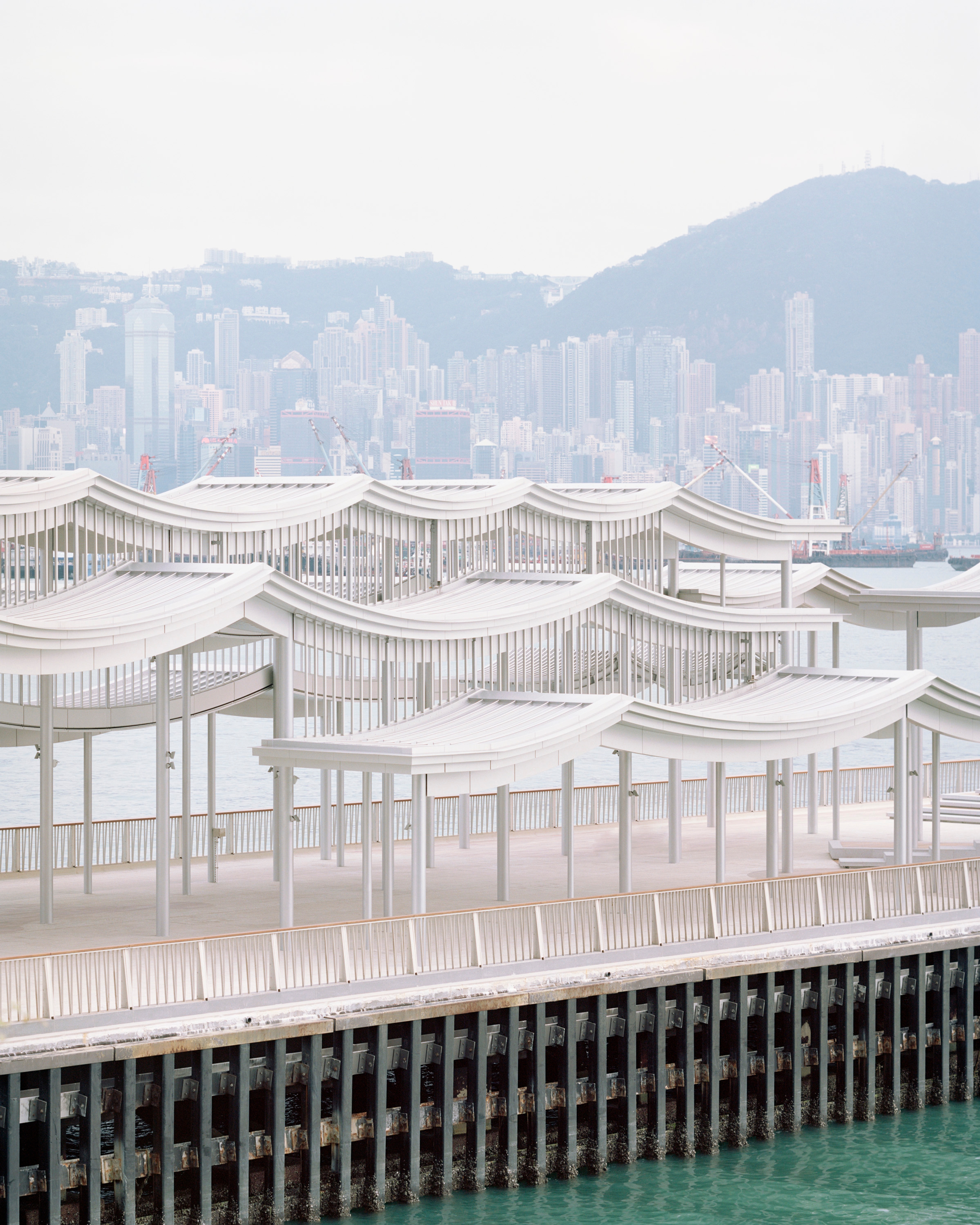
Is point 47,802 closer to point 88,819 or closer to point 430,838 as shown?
point 88,819

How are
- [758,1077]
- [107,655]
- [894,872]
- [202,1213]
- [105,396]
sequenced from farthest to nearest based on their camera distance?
[105,396], [894,872], [758,1077], [107,655], [202,1213]

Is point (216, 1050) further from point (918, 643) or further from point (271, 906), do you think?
point (918, 643)

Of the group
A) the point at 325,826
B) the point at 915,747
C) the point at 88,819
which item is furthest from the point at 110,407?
the point at 88,819

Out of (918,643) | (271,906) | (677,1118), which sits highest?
(918,643)

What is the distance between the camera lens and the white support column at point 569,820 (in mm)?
29094

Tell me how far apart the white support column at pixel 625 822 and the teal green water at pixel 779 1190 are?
435 centimetres

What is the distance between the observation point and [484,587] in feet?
109

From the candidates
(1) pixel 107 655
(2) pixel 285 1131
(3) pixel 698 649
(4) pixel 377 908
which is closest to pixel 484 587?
(3) pixel 698 649

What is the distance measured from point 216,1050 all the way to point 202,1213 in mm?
1798

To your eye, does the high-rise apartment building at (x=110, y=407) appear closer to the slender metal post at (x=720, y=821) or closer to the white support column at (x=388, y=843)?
the slender metal post at (x=720, y=821)

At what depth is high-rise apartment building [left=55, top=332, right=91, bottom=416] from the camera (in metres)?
196

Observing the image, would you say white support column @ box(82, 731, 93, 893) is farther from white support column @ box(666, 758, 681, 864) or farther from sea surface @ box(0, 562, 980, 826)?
sea surface @ box(0, 562, 980, 826)

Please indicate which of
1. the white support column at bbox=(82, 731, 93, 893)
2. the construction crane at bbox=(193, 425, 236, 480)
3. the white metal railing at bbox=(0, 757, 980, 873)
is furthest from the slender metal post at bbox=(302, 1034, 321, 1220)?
the construction crane at bbox=(193, 425, 236, 480)

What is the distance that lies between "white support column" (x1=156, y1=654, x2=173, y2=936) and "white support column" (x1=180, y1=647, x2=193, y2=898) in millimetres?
1584
